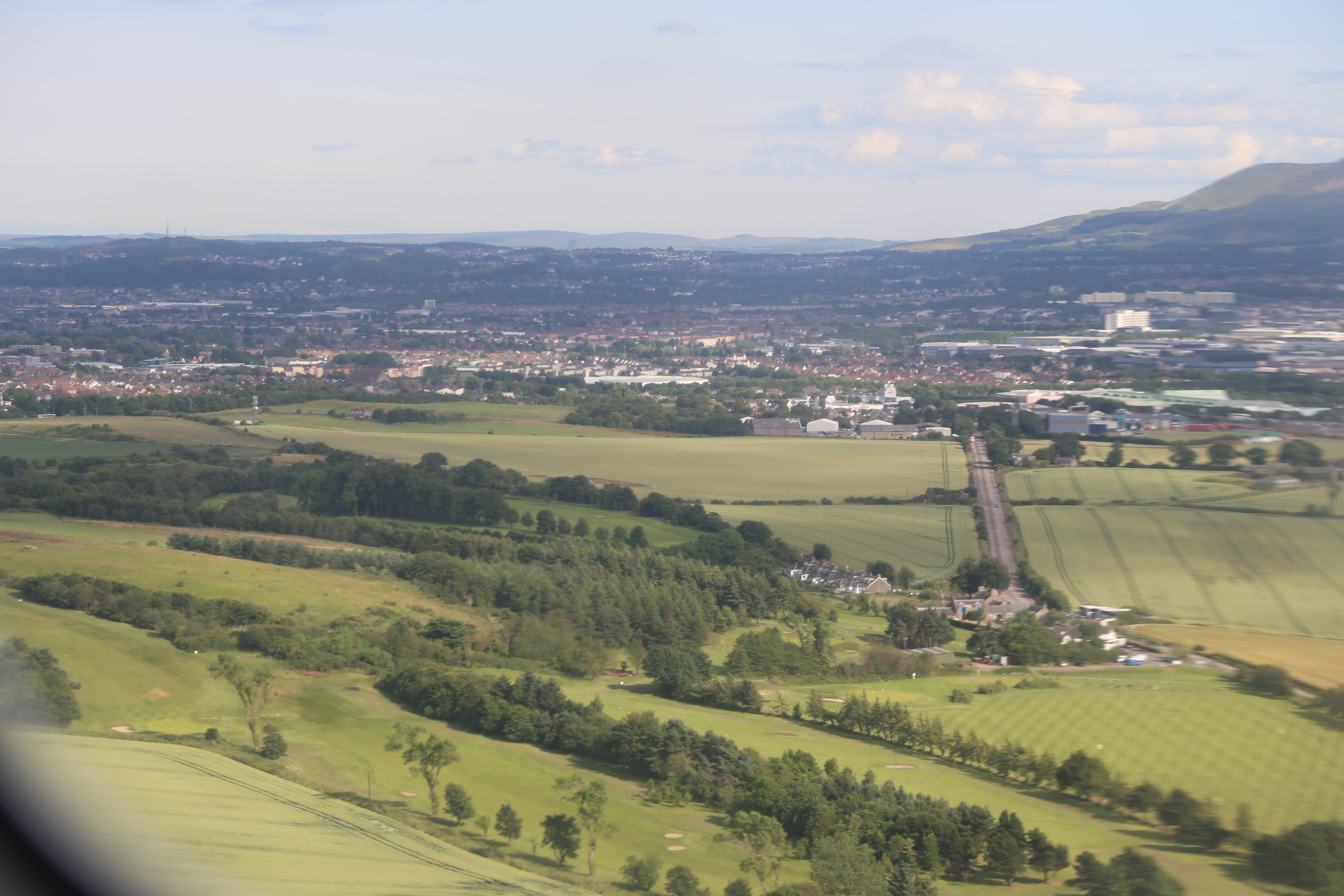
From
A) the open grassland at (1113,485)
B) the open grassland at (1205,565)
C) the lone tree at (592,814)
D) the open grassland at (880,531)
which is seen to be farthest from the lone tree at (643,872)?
the open grassland at (880,531)

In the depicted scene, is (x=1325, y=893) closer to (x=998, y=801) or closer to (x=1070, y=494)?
(x=998, y=801)

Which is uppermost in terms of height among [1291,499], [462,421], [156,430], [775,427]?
[1291,499]

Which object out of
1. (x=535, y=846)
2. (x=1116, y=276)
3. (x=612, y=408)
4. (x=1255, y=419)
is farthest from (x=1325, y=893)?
(x=612, y=408)

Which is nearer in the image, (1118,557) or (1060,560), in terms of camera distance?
(1118,557)

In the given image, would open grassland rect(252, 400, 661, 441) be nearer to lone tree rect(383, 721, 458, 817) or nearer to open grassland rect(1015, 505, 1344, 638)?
open grassland rect(1015, 505, 1344, 638)

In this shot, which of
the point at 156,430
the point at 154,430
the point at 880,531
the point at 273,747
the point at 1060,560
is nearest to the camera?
the point at 273,747

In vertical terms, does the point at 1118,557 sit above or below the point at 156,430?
below

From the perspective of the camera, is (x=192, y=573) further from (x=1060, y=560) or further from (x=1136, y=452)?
(x=1136, y=452)

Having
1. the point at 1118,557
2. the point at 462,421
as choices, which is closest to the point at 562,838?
the point at 1118,557
